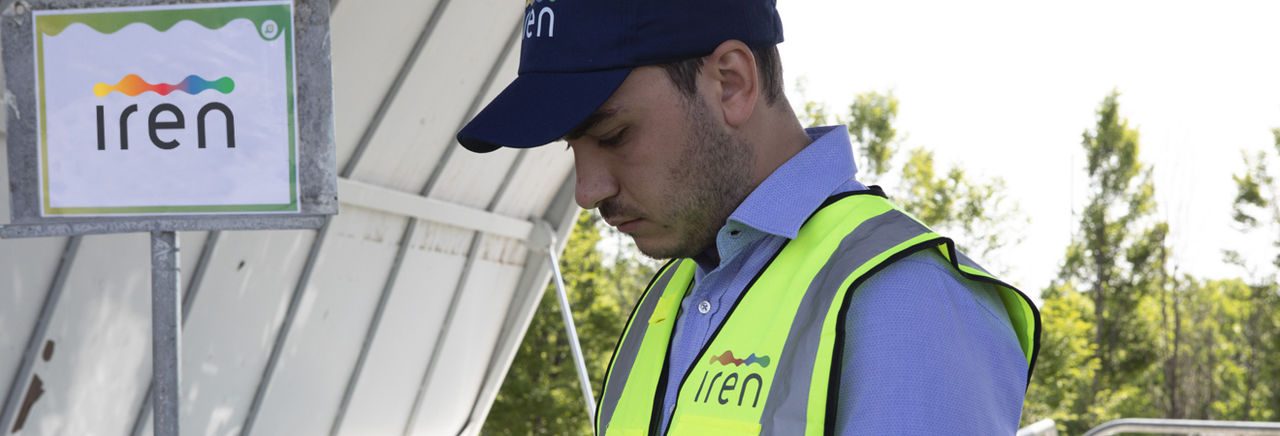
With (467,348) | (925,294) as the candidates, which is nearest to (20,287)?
(925,294)

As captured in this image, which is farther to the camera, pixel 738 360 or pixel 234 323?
pixel 234 323

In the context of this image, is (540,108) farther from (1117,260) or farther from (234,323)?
(1117,260)

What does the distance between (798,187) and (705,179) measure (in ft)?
0.42

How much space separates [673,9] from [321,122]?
1.37 meters

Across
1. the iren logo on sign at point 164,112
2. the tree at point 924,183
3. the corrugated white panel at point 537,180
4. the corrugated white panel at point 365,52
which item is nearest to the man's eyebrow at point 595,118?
the iren logo on sign at point 164,112

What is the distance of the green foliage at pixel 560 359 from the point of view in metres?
29.2

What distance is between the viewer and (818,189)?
1975 millimetres

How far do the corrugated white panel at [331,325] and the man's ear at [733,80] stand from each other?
6160 millimetres

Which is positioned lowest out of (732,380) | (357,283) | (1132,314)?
(1132,314)

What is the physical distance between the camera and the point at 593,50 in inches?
75.8

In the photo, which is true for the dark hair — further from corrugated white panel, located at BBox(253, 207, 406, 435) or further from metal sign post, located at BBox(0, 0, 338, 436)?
corrugated white panel, located at BBox(253, 207, 406, 435)

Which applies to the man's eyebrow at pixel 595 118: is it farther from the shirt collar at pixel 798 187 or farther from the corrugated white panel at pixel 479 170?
the corrugated white panel at pixel 479 170

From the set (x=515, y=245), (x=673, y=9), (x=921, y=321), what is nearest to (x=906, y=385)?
(x=921, y=321)

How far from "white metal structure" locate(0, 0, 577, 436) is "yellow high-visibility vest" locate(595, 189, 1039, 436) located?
4.26 m
